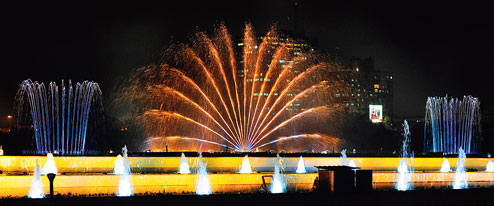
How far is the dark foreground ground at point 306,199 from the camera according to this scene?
10570mm

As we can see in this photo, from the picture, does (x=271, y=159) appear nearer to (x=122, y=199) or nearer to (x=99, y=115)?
(x=122, y=199)

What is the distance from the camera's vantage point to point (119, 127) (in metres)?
51.6

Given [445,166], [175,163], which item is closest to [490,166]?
[445,166]

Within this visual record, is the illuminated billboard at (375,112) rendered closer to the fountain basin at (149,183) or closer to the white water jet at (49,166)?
the fountain basin at (149,183)

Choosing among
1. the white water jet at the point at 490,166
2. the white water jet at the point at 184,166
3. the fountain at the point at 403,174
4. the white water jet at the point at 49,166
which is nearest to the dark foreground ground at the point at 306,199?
the fountain at the point at 403,174

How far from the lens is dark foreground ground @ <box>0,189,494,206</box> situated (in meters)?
10.6

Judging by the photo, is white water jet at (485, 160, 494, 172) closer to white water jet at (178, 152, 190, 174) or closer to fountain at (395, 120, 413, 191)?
fountain at (395, 120, 413, 191)

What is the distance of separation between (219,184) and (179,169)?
4.97 metres

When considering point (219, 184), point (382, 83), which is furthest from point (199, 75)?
point (382, 83)

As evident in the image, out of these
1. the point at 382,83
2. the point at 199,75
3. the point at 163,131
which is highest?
the point at 382,83

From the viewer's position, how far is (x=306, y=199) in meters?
11.4

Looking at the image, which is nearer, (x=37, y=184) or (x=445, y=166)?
(x=37, y=184)

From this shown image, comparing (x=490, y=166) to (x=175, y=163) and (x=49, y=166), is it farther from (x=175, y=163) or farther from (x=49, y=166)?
(x=49, y=166)

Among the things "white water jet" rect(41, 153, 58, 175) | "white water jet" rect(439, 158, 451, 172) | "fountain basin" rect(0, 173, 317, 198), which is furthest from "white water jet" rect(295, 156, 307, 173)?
"white water jet" rect(41, 153, 58, 175)
